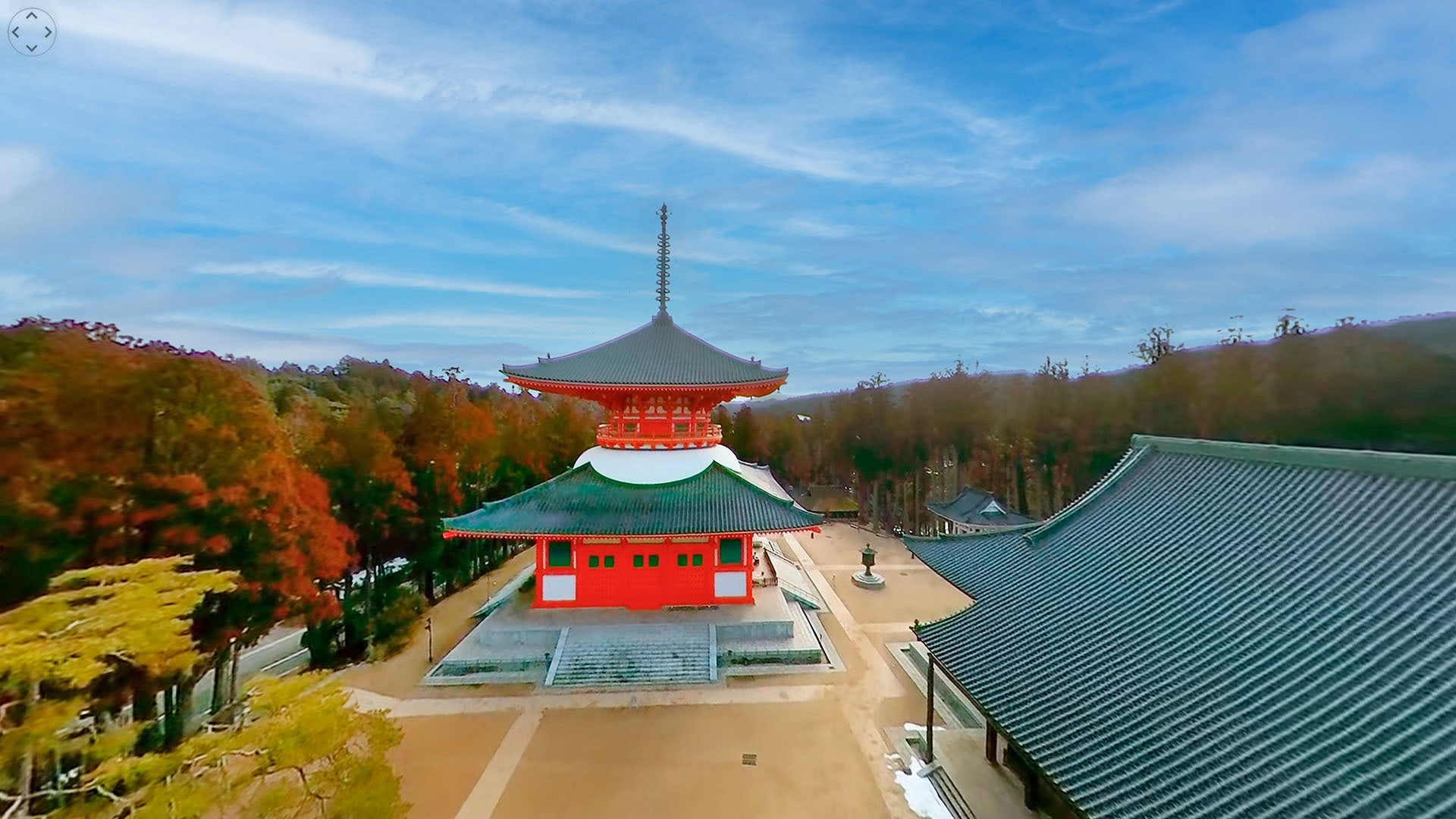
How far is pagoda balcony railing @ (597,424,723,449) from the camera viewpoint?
18.6 meters

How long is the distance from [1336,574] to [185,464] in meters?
18.3

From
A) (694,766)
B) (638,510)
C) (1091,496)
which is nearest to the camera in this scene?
(694,766)

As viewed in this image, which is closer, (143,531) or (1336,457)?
(1336,457)

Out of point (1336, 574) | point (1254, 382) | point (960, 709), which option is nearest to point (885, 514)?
point (1254, 382)

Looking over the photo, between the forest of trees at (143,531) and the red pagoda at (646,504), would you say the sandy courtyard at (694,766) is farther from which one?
the forest of trees at (143,531)

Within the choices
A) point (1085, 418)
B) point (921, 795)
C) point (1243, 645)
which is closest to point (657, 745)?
point (921, 795)

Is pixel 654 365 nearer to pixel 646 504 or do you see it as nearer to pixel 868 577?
pixel 646 504

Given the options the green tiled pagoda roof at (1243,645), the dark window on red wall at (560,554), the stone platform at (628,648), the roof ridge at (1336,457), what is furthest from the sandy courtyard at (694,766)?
the roof ridge at (1336,457)

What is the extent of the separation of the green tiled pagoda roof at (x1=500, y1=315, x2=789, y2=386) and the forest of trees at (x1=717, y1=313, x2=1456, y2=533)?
21.1m

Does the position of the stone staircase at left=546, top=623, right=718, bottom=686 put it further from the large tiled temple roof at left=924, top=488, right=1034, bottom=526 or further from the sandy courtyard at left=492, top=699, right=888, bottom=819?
the large tiled temple roof at left=924, top=488, right=1034, bottom=526

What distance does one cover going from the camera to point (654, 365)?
60.9 ft

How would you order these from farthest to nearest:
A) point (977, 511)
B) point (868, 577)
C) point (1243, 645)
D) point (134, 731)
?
point (977, 511) → point (868, 577) → point (1243, 645) → point (134, 731)

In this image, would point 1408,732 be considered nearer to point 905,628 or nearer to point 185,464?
point 905,628

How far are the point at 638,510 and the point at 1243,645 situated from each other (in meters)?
13.3
